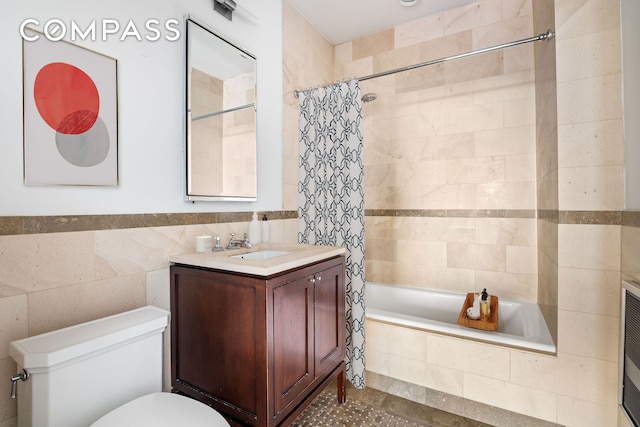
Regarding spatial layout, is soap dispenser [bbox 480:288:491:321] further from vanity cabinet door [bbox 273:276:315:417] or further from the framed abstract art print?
the framed abstract art print

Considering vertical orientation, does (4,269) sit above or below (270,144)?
below

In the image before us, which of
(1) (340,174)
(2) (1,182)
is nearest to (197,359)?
(2) (1,182)

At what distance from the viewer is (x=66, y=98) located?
1.19 metres

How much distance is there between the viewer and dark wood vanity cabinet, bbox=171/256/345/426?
50.7 inches

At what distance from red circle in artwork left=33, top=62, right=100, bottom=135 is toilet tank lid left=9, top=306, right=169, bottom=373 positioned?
771 millimetres

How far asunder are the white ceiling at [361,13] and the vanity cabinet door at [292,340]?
90.6 inches

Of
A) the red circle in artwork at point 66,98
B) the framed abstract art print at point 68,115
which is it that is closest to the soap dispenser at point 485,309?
the framed abstract art print at point 68,115

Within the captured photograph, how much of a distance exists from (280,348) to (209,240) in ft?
2.33

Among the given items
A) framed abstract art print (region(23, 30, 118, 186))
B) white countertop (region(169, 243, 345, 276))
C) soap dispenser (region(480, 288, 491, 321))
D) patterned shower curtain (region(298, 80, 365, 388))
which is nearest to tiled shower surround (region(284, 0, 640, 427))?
patterned shower curtain (region(298, 80, 365, 388))

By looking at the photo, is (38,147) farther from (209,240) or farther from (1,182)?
(209,240)

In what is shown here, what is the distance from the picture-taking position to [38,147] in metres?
1.12

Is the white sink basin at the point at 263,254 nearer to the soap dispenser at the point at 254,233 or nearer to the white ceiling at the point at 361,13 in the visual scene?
the soap dispenser at the point at 254,233

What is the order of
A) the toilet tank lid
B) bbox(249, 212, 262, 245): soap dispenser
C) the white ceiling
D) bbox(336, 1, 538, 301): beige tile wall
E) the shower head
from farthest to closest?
1. the shower head
2. the white ceiling
3. bbox(336, 1, 538, 301): beige tile wall
4. bbox(249, 212, 262, 245): soap dispenser
5. the toilet tank lid

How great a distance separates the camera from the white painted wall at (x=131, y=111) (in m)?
1.06
